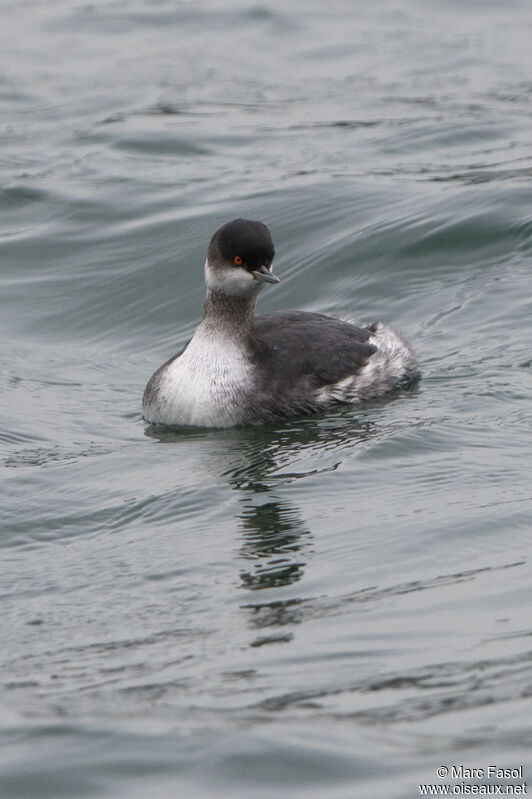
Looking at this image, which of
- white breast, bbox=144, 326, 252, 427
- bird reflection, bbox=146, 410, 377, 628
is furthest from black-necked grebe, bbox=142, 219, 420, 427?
bird reflection, bbox=146, 410, 377, 628

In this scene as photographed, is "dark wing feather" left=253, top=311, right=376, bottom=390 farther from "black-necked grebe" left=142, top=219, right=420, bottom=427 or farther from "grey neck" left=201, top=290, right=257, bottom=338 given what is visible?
"grey neck" left=201, top=290, right=257, bottom=338

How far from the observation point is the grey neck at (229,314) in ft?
36.1

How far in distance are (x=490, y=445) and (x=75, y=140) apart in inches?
428

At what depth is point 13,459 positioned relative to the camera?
10.2m

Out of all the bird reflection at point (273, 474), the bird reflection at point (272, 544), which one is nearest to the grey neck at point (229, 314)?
the bird reflection at point (273, 474)

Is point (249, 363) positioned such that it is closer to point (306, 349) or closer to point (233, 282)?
point (306, 349)

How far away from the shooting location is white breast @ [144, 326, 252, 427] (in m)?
10.7

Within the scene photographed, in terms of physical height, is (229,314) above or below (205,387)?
above

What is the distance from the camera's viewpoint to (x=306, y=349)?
1115 cm

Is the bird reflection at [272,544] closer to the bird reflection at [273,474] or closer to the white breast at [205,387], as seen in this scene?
the bird reflection at [273,474]

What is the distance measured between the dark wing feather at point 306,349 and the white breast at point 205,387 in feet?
0.68

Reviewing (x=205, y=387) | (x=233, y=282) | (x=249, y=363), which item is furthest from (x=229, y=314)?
(x=205, y=387)

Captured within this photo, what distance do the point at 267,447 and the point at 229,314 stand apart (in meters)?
1.22

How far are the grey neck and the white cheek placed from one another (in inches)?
1.9
